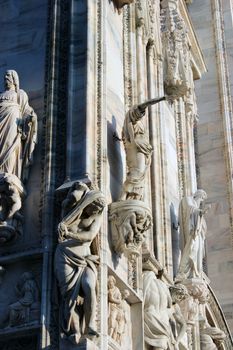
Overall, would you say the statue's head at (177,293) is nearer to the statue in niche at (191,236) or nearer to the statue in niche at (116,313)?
the statue in niche at (191,236)

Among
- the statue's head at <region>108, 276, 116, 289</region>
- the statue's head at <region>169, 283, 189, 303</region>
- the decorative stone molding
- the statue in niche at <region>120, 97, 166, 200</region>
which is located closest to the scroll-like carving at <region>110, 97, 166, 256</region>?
the statue in niche at <region>120, 97, 166, 200</region>

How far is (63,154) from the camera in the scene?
1184 cm

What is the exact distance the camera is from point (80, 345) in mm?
9992

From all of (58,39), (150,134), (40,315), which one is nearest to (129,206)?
(40,315)

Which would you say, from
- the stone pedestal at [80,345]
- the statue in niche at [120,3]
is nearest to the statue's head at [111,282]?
the stone pedestal at [80,345]

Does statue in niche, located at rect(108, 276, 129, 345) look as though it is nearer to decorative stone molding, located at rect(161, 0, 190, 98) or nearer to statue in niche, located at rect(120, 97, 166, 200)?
statue in niche, located at rect(120, 97, 166, 200)

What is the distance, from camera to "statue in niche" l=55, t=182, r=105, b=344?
1017cm

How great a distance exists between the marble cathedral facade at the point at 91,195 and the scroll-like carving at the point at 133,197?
0.02 meters

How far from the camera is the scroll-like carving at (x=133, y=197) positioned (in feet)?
37.4

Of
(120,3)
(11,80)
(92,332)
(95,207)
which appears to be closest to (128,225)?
(95,207)

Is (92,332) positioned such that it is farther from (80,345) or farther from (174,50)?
(174,50)

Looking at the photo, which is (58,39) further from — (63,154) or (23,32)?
(63,154)

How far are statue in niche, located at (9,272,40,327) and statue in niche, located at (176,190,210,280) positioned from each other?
13.4ft

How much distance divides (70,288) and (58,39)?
4224 millimetres
